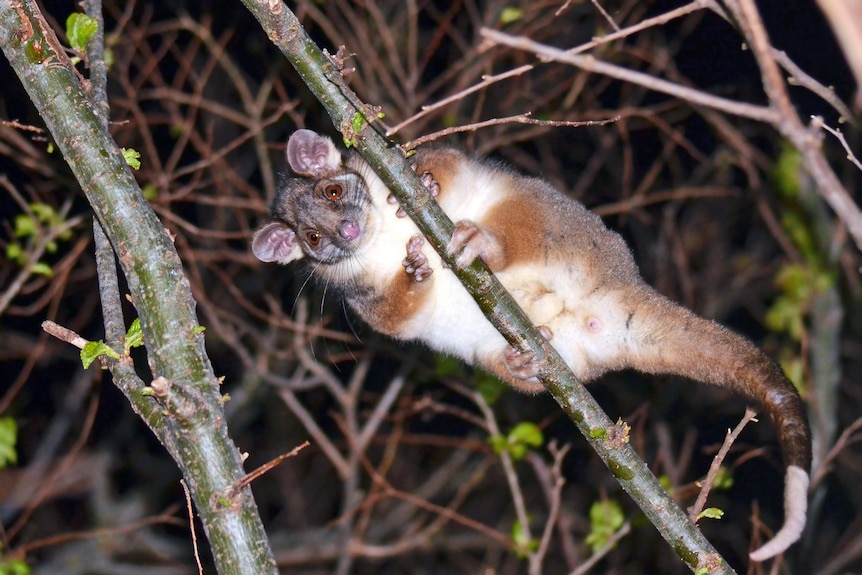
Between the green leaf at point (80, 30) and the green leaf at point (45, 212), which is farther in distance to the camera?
the green leaf at point (45, 212)

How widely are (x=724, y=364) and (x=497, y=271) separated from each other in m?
0.99

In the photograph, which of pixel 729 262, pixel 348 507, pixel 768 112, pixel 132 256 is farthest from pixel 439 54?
pixel 768 112

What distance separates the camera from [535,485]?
9016mm

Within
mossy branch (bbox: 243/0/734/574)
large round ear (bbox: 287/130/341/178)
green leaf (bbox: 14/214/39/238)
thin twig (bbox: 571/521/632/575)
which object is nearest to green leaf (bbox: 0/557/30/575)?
green leaf (bbox: 14/214/39/238)

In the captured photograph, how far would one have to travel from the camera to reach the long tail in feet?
9.09

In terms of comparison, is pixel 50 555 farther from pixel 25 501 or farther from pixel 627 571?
pixel 627 571

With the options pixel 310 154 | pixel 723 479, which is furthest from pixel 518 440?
pixel 310 154

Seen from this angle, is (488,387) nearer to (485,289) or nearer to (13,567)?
(485,289)

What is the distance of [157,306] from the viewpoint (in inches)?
102

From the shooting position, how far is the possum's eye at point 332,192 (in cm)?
434

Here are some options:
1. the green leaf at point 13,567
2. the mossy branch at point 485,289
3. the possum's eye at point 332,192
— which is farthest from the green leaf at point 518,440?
the green leaf at point 13,567

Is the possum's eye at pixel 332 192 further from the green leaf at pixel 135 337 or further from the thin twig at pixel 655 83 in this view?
the thin twig at pixel 655 83

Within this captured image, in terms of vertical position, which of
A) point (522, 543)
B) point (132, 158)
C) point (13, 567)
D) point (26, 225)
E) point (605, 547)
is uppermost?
point (26, 225)

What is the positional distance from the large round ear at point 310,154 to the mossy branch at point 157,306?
4.70ft
